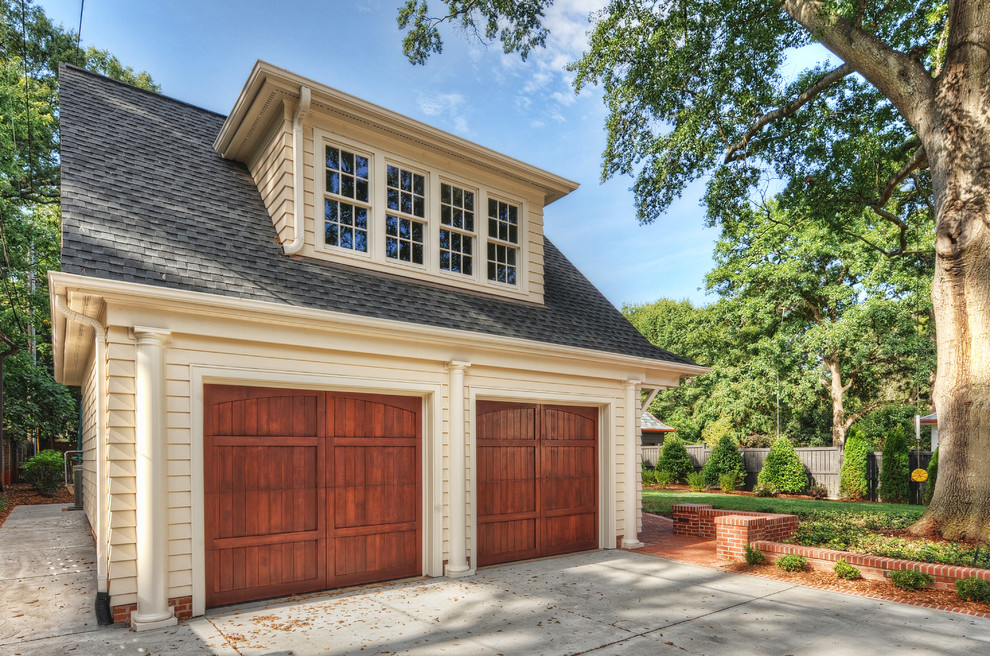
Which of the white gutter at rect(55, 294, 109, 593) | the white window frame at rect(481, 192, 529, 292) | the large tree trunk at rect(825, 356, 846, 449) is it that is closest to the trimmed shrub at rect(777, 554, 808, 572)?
the white window frame at rect(481, 192, 529, 292)

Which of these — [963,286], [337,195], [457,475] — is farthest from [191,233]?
[963,286]

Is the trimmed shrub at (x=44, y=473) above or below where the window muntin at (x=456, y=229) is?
below

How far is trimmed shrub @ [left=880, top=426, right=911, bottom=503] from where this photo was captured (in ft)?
56.2

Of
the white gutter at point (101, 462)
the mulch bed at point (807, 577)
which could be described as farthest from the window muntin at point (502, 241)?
the white gutter at point (101, 462)

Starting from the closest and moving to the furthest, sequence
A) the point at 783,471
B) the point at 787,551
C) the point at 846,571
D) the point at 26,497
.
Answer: the point at 846,571 → the point at 787,551 → the point at 26,497 → the point at 783,471

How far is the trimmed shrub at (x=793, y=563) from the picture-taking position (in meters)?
7.51

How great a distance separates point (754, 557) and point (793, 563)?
1.74 ft

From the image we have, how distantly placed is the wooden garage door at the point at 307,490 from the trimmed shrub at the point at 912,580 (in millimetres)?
5546

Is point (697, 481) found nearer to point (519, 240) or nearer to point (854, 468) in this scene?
point (854, 468)

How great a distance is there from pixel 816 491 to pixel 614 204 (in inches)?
1575

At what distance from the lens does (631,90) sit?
39.6ft

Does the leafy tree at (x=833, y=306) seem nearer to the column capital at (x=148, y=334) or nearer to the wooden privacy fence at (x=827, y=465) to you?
the wooden privacy fence at (x=827, y=465)

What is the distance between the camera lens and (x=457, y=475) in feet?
24.4

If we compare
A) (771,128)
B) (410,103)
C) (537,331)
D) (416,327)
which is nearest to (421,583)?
(416,327)
